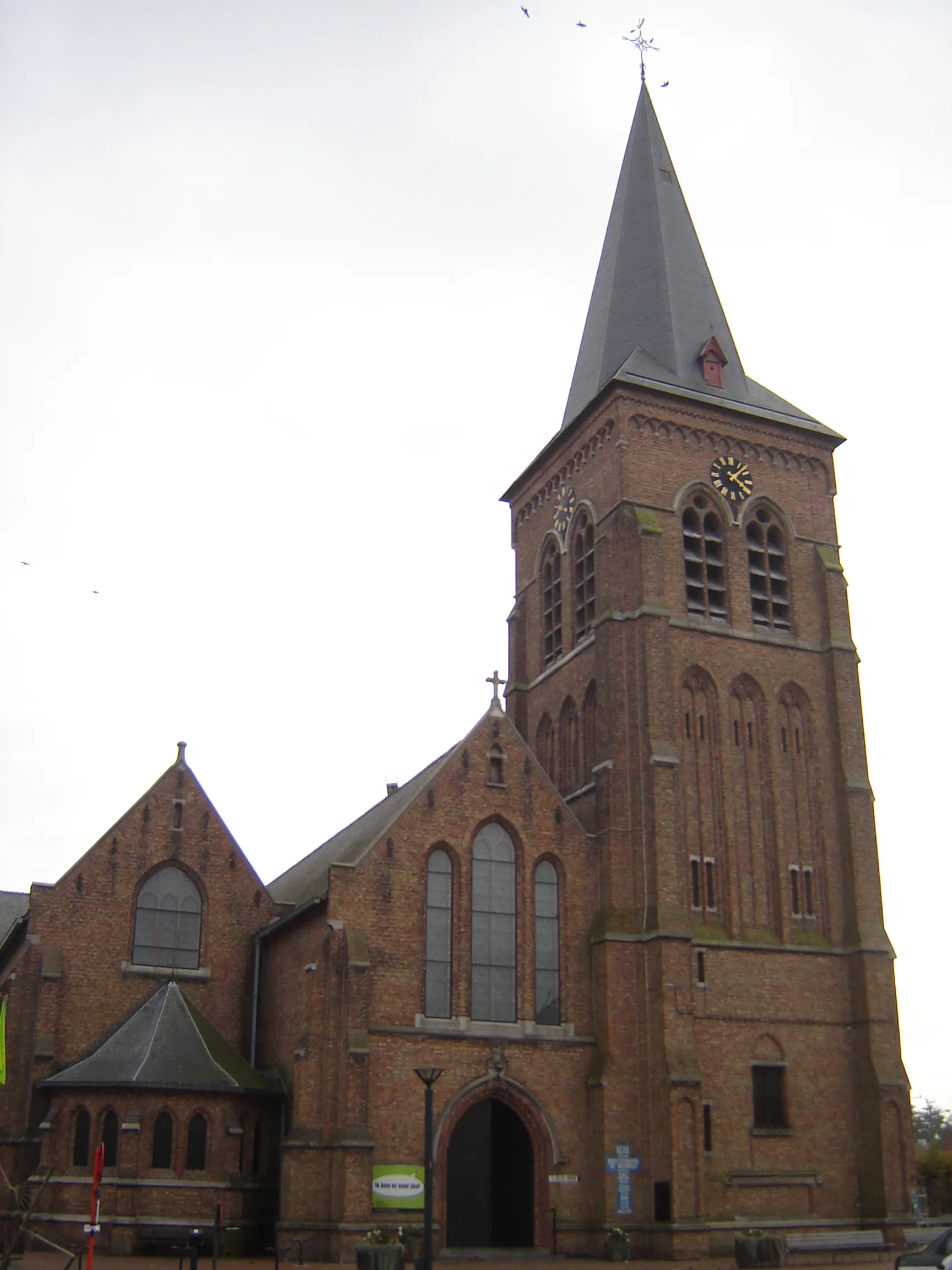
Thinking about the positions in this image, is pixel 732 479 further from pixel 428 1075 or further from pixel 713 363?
pixel 428 1075

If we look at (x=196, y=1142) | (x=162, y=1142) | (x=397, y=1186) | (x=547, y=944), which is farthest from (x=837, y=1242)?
(x=162, y=1142)

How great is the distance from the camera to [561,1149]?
3278 centimetres

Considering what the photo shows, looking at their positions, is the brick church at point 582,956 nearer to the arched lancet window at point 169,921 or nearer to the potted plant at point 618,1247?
the arched lancet window at point 169,921

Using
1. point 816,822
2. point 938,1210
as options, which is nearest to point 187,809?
point 816,822

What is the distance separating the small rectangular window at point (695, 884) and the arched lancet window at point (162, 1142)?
14636 millimetres

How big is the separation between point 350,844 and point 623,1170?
1318 centimetres

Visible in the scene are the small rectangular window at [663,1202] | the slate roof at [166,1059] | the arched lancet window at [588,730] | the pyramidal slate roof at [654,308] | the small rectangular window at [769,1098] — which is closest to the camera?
the slate roof at [166,1059]

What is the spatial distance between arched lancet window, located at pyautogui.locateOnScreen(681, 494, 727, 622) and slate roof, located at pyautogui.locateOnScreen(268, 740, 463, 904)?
9.10m

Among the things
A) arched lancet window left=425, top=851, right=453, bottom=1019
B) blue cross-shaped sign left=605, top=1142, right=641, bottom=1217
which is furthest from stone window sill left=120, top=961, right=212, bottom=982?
blue cross-shaped sign left=605, top=1142, right=641, bottom=1217

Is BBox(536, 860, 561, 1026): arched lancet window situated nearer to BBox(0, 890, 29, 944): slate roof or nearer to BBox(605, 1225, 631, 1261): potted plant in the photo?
BBox(605, 1225, 631, 1261): potted plant

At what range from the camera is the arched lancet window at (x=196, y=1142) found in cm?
3148

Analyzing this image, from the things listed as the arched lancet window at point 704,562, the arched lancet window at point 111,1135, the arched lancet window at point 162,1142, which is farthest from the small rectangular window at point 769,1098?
the arched lancet window at point 111,1135

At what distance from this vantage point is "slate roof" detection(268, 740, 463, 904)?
116ft

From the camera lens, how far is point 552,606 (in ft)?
144
